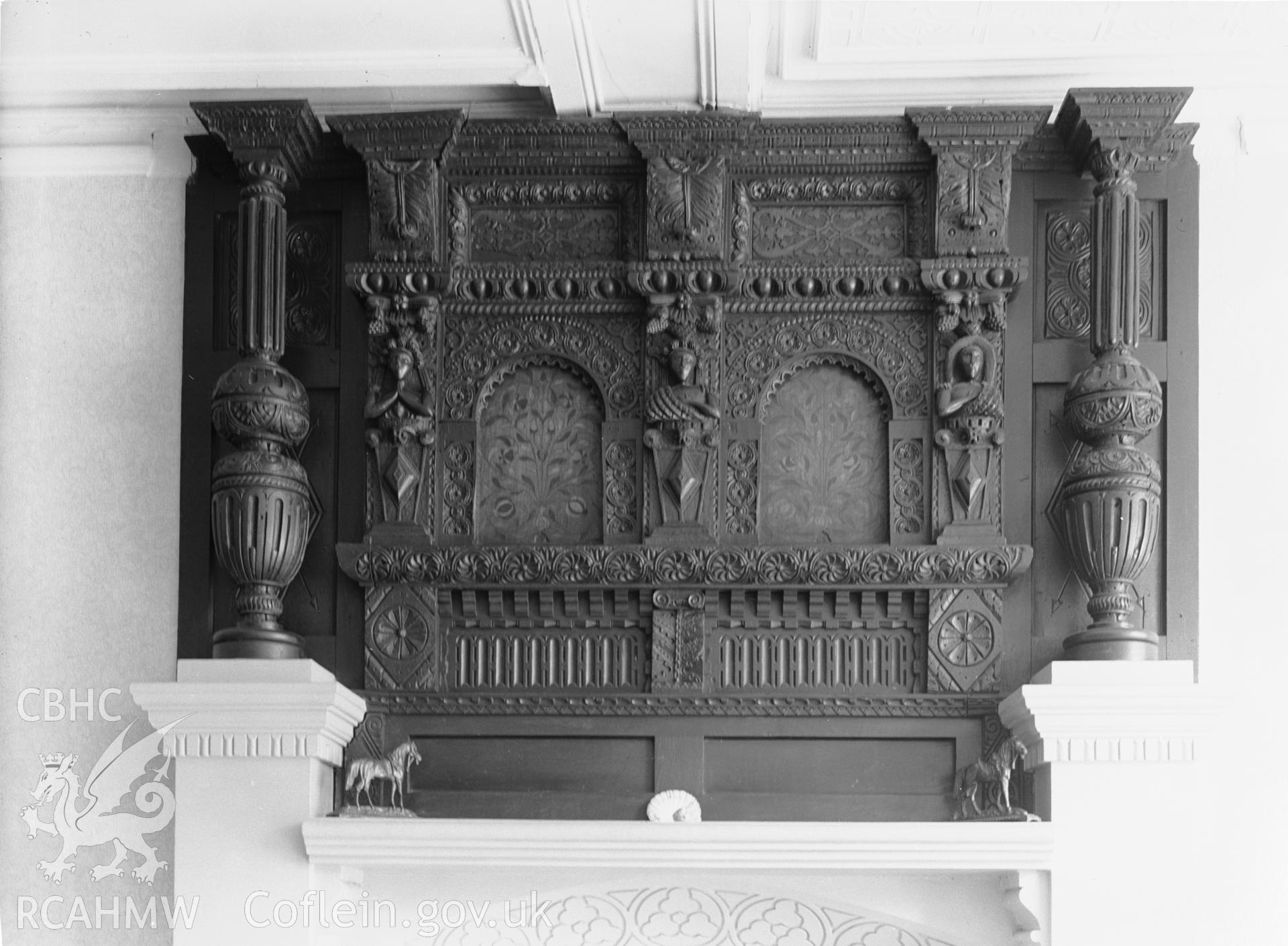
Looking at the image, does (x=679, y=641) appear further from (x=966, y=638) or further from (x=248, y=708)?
(x=248, y=708)

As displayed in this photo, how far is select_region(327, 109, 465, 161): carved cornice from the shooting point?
3840mm

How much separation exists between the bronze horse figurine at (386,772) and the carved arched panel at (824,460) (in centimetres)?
103

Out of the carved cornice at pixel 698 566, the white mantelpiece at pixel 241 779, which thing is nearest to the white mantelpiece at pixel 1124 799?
the carved cornice at pixel 698 566

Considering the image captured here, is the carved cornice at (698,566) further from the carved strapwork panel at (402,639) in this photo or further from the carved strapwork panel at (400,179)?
the carved strapwork panel at (400,179)

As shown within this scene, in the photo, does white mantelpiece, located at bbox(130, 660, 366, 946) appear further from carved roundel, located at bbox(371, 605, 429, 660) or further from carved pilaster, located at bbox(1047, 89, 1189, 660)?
carved pilaster, located at bbox(1047, 89, 1189, 660)

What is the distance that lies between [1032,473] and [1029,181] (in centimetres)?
75

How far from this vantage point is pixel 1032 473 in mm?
3844

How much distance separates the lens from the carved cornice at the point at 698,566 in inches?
147

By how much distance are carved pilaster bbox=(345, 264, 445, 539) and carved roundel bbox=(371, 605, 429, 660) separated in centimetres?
20

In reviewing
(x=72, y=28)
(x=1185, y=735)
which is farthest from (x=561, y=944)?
(x=72, y=28)

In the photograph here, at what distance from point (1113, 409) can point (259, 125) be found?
2180mm

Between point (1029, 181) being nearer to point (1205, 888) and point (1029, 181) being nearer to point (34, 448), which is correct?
point (1205, 888)

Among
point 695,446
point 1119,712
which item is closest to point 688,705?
point 695,446

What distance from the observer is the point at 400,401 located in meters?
3.86
